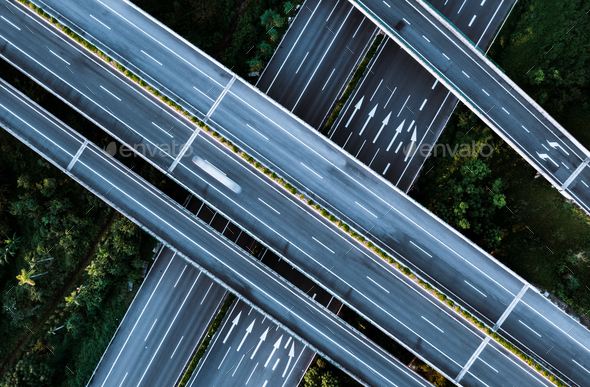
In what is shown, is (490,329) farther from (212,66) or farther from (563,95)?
(212,66)

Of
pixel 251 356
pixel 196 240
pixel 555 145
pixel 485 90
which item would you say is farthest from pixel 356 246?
pixel 555 145

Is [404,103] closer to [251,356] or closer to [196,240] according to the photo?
[196,240]

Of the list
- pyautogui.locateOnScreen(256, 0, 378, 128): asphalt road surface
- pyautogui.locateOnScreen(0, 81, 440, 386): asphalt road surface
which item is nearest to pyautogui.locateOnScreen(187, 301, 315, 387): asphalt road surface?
pyautogui.locateOnScreen(0, 81, 440, 386): asphalt road surface

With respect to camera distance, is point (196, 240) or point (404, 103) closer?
point (196, 240)

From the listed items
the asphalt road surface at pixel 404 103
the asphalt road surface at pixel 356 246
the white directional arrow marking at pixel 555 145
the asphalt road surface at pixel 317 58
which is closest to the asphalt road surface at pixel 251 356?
the asphalt road surface at pixel 356 246

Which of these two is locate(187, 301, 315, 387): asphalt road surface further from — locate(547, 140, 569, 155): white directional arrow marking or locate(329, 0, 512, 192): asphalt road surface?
locate(547, 140, 569, 155): white directional arrow marking

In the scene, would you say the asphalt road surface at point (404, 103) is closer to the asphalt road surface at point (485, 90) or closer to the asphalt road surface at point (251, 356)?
the asphalt road surface at point (485, 90)
